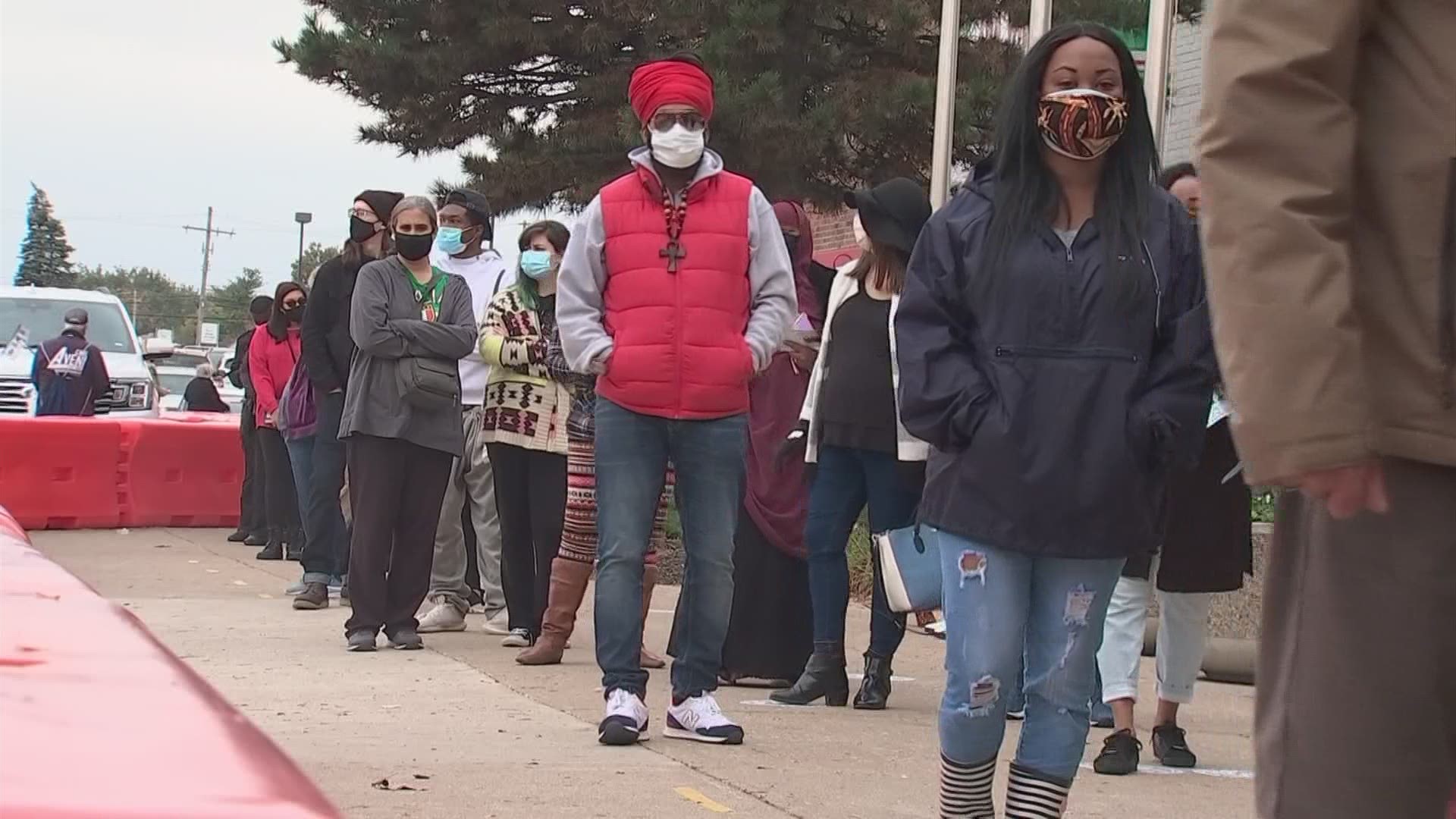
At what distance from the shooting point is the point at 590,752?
6176mm

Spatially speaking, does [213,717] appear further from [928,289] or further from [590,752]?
[590,752]

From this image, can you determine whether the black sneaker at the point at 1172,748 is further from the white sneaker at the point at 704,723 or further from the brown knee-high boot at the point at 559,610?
the brown knee-high boot at the point at 559,610

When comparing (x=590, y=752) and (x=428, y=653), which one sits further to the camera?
(x=428, y=653)

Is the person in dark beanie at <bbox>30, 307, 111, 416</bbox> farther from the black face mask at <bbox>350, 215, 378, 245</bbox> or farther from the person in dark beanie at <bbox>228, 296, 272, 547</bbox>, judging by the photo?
the black face mask at <bbox>350, 215, 378, 245</bbox>

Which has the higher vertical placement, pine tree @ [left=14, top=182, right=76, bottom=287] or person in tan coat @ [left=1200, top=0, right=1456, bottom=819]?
pine tree @ [left=14, top=182, right=76, bottom=287]

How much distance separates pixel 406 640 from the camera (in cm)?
884

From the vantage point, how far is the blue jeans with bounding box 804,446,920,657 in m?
7.33

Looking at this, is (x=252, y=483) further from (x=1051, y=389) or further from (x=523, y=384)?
(x=1051, y=389)

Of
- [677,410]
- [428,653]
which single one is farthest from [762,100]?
[677,410]

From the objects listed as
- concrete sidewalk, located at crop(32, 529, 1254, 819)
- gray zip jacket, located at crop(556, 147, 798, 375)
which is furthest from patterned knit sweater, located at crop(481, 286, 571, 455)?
gray zip jacket, located at crop(556, 147, 798, 375)

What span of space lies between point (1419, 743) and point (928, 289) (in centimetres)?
213

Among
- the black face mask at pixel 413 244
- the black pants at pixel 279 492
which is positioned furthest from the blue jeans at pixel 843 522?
the black pants at pixel 279 492

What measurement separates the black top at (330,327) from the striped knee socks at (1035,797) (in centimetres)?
633

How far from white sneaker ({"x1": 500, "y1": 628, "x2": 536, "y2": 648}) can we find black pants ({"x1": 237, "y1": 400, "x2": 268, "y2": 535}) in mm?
6501
